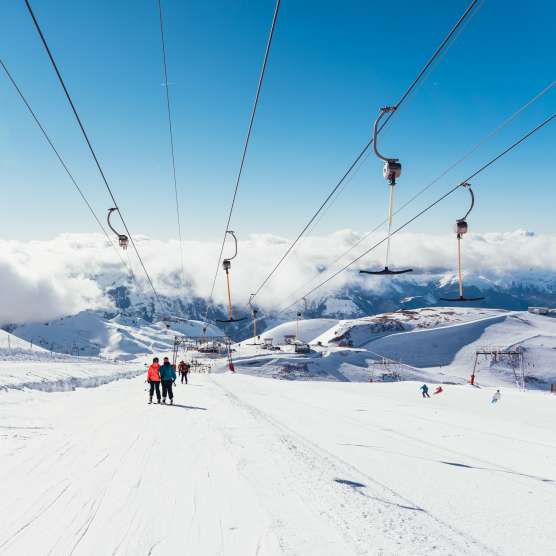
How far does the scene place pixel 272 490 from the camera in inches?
225

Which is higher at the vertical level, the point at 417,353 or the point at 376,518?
the point at 376,518

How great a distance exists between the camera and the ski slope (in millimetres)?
4258

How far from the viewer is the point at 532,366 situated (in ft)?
380

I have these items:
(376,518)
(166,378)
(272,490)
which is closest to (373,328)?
(166,378)

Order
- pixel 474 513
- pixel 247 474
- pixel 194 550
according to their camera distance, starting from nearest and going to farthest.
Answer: pixel 194 550 → pixel 474 513 → pixel 247 474

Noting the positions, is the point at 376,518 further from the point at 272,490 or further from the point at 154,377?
the point at 154,377

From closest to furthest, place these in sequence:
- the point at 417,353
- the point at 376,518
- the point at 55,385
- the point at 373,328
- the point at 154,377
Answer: the point at 376,518, the point at 154,377, the point at 55,385, the point at 417,353, the point at 373,328

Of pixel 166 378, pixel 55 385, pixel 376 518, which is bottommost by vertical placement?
pixel 376 518

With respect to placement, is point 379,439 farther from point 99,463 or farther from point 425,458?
point 99,463

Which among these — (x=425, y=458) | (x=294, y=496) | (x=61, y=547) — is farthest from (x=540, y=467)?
(x=61, y=547)

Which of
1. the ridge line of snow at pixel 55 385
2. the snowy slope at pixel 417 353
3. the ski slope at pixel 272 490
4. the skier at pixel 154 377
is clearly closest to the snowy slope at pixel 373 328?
the snowy slope at pixel 417 353

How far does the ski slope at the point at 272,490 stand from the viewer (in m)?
4.26

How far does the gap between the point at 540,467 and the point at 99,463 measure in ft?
23.3

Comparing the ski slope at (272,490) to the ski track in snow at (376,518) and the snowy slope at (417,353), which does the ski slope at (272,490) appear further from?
the snowy slope at (417,353)
